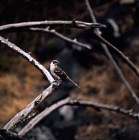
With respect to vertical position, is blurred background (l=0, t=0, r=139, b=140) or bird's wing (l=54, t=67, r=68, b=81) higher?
blurred background (l=0, t=0, r=139, b=140)

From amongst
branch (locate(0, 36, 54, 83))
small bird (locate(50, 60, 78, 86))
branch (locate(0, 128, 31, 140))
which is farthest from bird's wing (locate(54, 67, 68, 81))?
branch (locate(0, 128, 31, 140))

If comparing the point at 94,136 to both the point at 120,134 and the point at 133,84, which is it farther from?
the point at 133,84

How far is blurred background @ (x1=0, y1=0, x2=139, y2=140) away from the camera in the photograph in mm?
3412

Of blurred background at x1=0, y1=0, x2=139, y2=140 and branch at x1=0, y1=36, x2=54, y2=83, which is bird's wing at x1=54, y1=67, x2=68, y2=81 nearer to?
branch at x1=0, y1=36, x2=54, y2=83

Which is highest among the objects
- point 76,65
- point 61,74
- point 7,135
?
point 76,65

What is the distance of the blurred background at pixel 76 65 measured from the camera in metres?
3.41

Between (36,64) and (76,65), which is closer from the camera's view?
(36,64)

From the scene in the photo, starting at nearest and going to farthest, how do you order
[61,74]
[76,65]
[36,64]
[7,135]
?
[7,135] → [36,64] → [61,74] → [76,65]

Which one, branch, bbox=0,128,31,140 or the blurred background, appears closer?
branch, bbox=0,128,31,140

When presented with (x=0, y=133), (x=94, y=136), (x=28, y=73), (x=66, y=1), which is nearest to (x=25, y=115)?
(x=0, y=133)

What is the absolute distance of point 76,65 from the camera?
4211 mm

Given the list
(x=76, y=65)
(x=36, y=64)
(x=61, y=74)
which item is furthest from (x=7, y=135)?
(x=76, y=65)

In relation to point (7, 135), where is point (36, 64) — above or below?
above

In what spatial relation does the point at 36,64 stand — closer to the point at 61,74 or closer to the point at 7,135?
the point at 61,74
